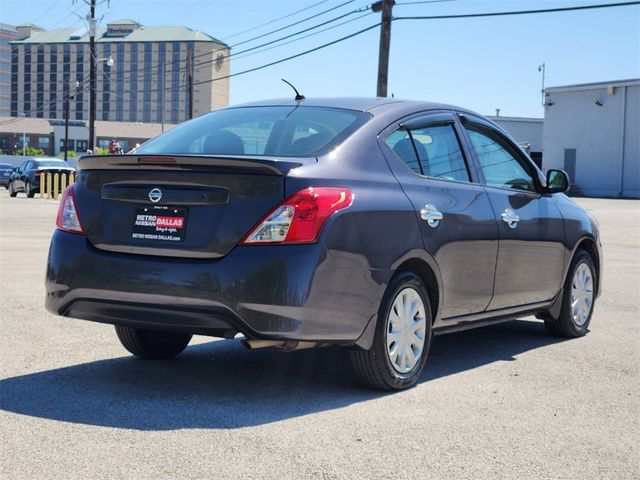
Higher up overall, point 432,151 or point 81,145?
point 81,145

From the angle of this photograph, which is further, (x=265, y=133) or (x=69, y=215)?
(x=265, y=133)

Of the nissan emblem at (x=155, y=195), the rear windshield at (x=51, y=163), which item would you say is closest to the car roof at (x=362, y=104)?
the nissan emblem at (x=155, y=195)

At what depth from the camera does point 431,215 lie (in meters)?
5.88

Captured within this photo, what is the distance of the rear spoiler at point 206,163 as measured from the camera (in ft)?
16.6

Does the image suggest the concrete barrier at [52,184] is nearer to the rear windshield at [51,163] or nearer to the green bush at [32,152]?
the rear windshield at [51,163]

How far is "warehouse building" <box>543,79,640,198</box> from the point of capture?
56.7m

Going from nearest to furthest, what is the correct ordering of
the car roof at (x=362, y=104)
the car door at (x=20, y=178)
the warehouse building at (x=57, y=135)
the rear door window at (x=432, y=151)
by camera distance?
the rear door window at (x=432, y=151) → the car roof at (x=362, y=104) → the car door at (x=20, y=178) → the warehouse building at (x=57, y=135)

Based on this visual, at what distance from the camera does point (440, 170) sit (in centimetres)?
629

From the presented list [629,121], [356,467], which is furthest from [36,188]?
[356,467]

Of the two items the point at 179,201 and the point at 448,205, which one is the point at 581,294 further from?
the point at 179,201

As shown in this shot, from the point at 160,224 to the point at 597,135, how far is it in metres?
56.3

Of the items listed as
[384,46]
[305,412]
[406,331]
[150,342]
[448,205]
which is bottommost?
[305,412]

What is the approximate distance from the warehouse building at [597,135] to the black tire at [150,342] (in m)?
53.1

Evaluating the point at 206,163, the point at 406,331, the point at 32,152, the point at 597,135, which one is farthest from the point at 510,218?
the point at 32,152
